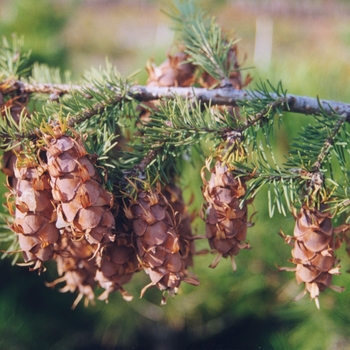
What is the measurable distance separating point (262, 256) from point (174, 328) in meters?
0.48

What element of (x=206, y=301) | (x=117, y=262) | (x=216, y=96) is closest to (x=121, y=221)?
(x=117, y=262)

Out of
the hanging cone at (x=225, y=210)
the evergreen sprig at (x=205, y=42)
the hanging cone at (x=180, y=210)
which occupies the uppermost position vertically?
the evergreen sprig at (x=205, y=42)

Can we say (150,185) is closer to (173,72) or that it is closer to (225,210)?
(225,210)

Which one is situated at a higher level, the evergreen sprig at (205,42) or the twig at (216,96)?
the evergreen sprig at (205,42)

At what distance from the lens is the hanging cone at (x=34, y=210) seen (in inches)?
17.0

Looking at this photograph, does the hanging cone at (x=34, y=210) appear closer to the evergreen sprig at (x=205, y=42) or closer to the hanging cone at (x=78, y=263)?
the hanging cone at (x=78, y=263)

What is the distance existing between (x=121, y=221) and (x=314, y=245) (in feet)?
0.62

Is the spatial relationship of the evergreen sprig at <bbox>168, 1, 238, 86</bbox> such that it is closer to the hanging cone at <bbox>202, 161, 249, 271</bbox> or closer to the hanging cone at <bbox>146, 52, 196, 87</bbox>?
the hanging cone at <bbox>146, 52, 196, 87</bbox>

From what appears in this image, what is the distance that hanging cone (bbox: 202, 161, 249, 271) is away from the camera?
0.45m

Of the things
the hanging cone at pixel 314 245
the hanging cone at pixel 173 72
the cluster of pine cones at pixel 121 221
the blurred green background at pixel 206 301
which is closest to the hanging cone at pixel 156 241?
the cluster of pine cones at pixel 121 221

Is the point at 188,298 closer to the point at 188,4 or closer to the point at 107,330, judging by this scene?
the point at 107,330

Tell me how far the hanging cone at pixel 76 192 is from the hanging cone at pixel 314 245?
179mm

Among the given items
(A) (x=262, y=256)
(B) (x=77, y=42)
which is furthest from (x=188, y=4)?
(B) (x=77, y=42)

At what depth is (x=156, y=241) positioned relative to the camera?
17.3 inches
